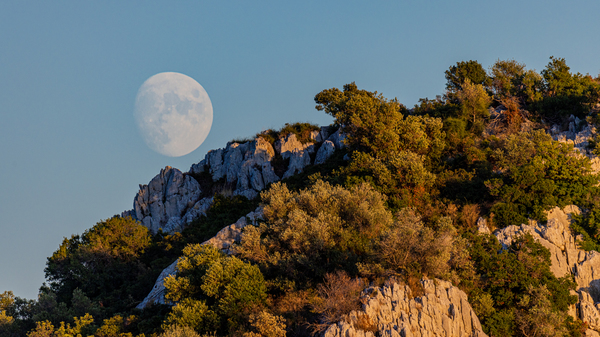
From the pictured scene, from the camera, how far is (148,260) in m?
41.3

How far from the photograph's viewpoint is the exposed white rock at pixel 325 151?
5157 cm

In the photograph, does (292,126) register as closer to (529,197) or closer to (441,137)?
(441,137)

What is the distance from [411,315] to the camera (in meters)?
18.7

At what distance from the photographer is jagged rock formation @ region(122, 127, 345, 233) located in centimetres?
5206

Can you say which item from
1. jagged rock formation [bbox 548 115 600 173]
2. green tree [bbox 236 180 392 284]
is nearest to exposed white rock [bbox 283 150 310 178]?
green tree [bbox 236 180 392 284]

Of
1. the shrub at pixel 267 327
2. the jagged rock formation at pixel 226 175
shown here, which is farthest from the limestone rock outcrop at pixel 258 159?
the shrub at pixel 267 327

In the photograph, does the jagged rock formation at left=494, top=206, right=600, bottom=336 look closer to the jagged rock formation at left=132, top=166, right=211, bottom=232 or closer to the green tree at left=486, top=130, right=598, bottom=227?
the green tree at left=486, top=130, right=598, bottom=227

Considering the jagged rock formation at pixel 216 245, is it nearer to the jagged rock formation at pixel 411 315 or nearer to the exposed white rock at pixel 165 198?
the jagged rock formation at pixel 411 315

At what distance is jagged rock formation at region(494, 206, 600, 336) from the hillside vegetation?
0.53m

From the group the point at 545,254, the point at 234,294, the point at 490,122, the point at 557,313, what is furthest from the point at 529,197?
the point at 234,294

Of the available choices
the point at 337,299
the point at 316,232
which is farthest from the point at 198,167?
the point at 337,299

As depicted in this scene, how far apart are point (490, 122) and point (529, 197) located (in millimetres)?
15083

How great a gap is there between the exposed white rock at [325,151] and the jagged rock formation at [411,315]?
1253 inches

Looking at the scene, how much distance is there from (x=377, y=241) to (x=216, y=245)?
1558cm
